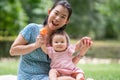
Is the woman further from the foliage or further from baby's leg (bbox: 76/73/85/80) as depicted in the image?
the foliage

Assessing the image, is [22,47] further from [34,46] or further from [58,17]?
[58,17]

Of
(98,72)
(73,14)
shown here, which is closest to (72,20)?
(73,14)

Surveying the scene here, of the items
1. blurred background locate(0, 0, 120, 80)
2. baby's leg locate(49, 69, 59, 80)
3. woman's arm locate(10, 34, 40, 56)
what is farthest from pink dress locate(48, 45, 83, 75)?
blurred background locate(0, 0, 120, 80)

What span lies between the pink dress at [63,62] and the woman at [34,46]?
0.40 ft

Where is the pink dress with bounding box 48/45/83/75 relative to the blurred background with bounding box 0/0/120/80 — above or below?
below

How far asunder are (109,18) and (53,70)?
24134mm

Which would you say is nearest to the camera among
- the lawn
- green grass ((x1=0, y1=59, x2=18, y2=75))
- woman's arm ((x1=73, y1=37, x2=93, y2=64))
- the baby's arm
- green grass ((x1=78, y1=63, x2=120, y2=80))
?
the baby's arm

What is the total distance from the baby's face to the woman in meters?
0.09

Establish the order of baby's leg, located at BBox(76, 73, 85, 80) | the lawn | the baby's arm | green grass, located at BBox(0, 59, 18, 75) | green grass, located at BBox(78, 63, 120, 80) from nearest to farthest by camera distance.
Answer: the baby's arm
baby's leg, located at BBox(76, 73, 85, 80)
green grass, located at BBox(78, 63, 120, 80)
the lawn
green grass, located at BBox(0, 59, 18, 75)

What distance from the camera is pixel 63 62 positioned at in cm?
382

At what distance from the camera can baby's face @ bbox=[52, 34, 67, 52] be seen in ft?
12.5

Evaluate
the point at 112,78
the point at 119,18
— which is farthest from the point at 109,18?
the point at 112,78

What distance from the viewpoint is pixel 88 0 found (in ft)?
70.3

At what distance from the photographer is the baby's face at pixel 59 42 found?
379 centimetres
